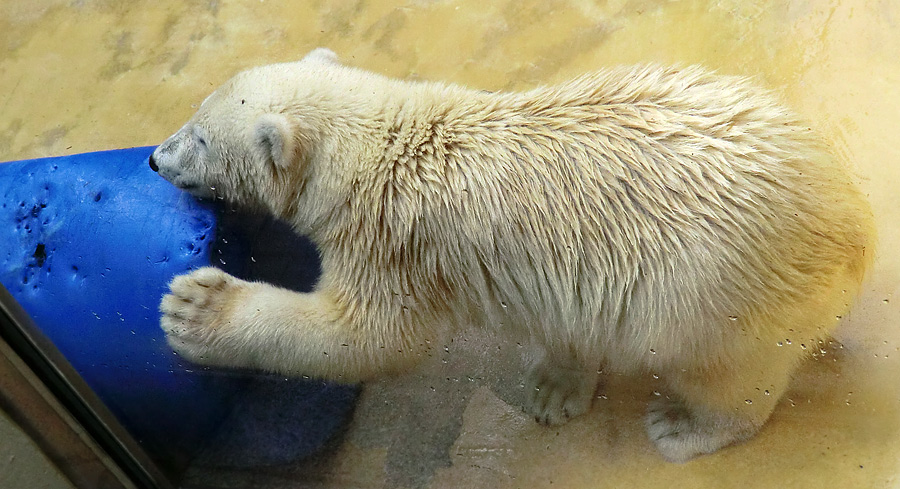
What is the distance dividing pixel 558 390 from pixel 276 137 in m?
1.01

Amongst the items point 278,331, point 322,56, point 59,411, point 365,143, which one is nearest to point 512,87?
point 322,56

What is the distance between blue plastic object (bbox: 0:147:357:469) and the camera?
1.74 meters

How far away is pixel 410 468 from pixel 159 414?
27.9 inches

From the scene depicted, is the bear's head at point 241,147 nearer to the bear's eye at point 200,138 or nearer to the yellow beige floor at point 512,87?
the bear's eye at point 200,138

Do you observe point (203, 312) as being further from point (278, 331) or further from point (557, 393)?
point (557, 393)

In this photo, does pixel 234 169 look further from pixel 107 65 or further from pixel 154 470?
Result: pixel 107 65

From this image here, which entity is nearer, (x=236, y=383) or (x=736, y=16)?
(x=236, y=383)

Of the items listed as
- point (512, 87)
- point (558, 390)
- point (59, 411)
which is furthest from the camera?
point (512, 87)

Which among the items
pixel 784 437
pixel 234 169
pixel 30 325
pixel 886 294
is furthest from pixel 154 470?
pixel 886 294

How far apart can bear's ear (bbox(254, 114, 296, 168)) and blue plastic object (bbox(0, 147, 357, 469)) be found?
0.85ft

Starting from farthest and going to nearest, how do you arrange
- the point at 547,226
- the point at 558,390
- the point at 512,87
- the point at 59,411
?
1. the point at 512,87
2. the point at 558,390
3. the point at 59,411
4. the point at 547,226

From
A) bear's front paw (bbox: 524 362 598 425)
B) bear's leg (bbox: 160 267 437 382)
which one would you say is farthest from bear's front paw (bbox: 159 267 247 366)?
bear's front paw (bbox: 524 362 598 425)

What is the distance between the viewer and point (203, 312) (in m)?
1.72

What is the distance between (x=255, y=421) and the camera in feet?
6.24
